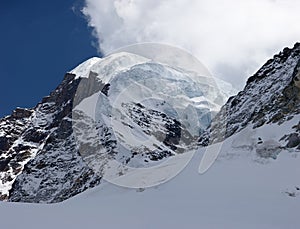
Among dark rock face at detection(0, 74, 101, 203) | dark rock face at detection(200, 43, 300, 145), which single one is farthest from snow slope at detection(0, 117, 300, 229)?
dark rock face at detection(0, 74, 101, 203)

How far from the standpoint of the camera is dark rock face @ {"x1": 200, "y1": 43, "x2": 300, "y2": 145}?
23200mm

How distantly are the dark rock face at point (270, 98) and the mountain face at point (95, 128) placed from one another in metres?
0.31

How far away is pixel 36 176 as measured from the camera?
109 metres

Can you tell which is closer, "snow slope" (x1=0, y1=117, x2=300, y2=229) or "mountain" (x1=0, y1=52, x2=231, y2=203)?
"snow slope" (x1=0, y1=117, x2=300, y2=229)

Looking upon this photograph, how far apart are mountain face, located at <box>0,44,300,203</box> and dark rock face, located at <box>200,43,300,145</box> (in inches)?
12.2

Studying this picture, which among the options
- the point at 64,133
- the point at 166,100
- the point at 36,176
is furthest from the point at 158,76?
the point at 36,176

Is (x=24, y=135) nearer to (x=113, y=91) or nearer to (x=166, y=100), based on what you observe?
(x=113, y=91)

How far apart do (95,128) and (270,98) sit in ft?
312

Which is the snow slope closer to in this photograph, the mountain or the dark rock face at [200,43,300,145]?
the dark rock face at [200,43,300,145]

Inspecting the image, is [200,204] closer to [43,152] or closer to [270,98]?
[270,98]

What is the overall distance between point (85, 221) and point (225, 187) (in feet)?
18.0

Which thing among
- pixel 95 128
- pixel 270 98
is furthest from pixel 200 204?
pixel 95 128

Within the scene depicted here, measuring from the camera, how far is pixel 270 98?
30.9m

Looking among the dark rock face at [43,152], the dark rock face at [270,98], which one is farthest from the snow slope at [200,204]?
the dark rock face at [43,152]
